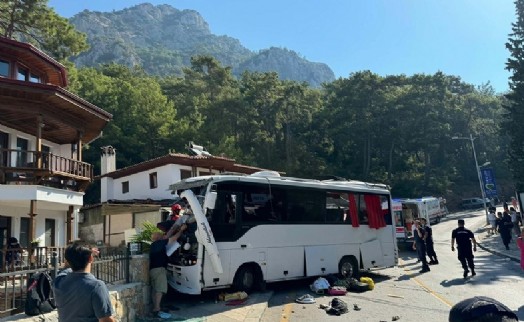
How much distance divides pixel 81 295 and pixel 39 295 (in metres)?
2.87

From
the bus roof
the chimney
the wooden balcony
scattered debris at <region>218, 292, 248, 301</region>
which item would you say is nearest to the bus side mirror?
the bus roof

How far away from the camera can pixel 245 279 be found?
11758 millimetres

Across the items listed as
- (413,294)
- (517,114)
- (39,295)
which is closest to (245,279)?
(413,294)

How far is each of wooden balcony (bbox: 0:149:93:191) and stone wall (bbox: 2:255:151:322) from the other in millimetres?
9524

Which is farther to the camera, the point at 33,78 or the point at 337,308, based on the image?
the point at 33,78

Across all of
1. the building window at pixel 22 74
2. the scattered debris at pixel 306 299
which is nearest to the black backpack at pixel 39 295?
the scattered debris at pixel 306 299

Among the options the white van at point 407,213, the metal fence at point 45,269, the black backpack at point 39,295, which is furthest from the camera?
the white van at point 407,213

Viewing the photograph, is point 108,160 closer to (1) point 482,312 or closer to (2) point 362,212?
(2) point 362,212

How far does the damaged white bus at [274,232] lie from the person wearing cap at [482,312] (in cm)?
866

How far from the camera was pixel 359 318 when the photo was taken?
9328 millimetres

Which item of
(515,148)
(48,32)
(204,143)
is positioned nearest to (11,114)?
(48,32)

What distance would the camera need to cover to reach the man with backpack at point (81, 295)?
3.96 metres

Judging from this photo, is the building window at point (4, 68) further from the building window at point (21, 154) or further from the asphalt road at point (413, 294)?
the asphalt road at point (413, 294)

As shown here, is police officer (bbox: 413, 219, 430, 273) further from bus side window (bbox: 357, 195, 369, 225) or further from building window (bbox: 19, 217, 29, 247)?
building window (bbox: 19, 217, 29, 247)
